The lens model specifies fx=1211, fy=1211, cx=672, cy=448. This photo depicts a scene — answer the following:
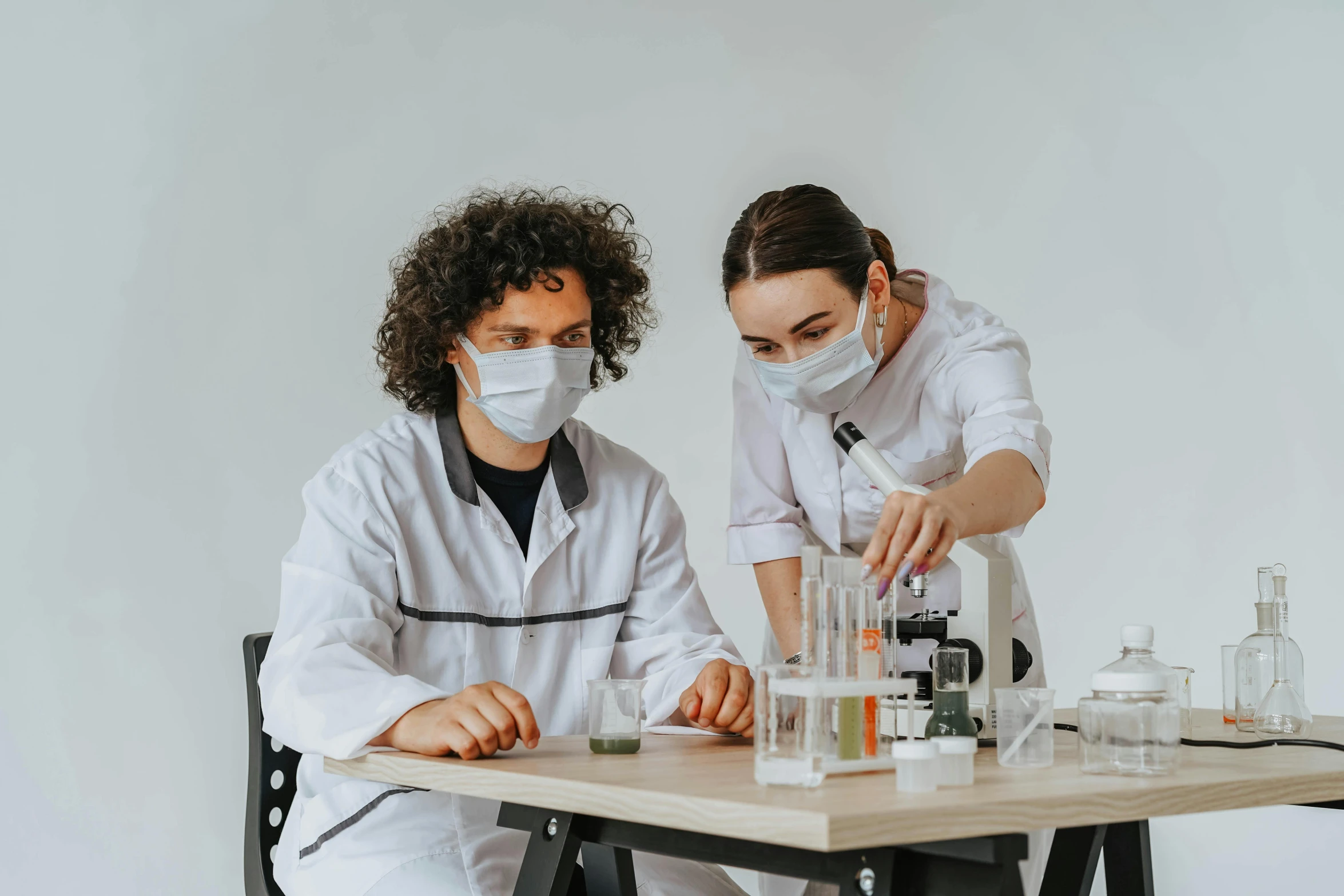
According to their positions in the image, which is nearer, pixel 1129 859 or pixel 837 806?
pixel 837 806

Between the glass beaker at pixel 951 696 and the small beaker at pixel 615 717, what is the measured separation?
1.13 ft

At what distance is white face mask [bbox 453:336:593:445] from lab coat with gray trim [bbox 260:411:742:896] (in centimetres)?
9

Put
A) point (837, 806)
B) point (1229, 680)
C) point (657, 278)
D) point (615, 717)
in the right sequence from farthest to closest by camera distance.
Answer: point (657, 278) → point (1229, 680) → point (615, 717) → point (837, 806)

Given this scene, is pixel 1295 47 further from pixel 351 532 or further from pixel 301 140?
pixel 351 532

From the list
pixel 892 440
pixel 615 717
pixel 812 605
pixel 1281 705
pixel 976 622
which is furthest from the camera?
pixel 892 440

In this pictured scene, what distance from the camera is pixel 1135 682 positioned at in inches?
48.5

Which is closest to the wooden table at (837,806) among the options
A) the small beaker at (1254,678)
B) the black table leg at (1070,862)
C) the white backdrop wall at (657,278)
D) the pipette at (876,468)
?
the black table leg at (1070,862)

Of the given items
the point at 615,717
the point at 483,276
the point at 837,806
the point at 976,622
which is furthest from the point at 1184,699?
the point at 483,276

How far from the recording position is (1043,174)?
12.2 feet

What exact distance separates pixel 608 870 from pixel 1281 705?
1.04m

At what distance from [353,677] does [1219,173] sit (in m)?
3.01

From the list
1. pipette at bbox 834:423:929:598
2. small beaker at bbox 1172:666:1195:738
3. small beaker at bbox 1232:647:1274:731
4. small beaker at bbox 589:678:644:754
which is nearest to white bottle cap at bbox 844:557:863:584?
pipette at bbox 834:423:929:598

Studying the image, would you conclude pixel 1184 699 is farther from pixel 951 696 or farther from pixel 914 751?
pixel 914 751

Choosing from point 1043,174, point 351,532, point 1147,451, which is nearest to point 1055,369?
point 1147,451
